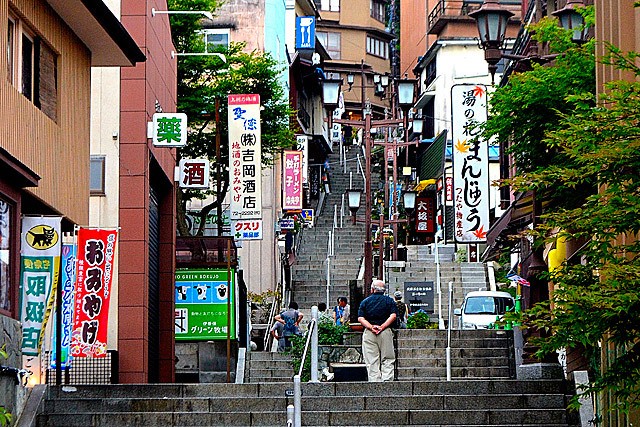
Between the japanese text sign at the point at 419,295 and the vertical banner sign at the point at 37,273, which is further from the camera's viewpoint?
the japanese text sign at the point at 419,295

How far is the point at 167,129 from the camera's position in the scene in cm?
2677

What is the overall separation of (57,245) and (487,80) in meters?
52.4

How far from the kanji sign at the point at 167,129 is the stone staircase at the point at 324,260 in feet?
61.5

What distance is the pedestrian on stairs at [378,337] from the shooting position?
2167 centimetres

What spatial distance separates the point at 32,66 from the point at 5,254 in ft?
12.0

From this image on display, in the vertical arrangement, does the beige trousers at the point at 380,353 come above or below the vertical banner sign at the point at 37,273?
below

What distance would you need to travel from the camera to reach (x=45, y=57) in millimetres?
20078

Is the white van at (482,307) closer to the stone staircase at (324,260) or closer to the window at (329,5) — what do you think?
the stone staircase at (324,260)

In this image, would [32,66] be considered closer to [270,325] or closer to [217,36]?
[270,325]

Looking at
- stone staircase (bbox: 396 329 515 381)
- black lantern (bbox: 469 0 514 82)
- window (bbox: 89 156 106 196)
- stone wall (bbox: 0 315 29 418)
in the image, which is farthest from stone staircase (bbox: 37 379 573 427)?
window (bbox: 89 156 106 196)

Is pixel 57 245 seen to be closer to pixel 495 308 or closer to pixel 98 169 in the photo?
pixel 98 169

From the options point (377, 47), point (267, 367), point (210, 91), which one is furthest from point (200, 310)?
point (377, 47)

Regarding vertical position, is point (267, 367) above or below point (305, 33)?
below

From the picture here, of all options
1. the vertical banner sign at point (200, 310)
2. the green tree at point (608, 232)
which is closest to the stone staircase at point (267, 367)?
the vertical banner sign at point (200, 310)
